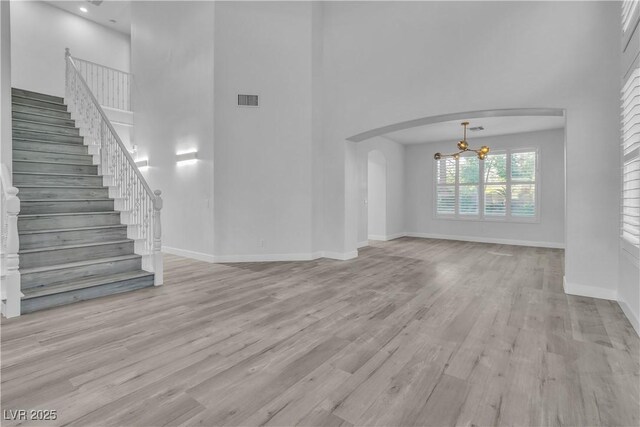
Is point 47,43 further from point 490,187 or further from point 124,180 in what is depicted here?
point 490,187

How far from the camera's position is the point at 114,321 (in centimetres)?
290

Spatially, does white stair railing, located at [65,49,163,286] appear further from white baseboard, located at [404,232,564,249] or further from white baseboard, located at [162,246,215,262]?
white baseboard, located at [404,232,564,249]

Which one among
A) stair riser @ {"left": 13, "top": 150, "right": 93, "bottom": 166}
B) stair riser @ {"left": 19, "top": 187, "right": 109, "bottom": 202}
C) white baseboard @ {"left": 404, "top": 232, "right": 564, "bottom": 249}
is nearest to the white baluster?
stair riser @ {"left": 19, "top": 187, "right": 109, "bottom": 202}

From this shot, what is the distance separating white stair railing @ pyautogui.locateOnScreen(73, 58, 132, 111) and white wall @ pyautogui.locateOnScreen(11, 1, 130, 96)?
0.55 metres

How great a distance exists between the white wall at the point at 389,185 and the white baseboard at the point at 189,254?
11.9 ft

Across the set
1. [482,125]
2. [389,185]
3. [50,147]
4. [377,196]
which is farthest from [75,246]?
[482,125]

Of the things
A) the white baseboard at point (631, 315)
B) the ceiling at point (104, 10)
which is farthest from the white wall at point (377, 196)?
the ceiling at point (104, 10)

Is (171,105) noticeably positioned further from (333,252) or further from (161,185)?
(333,252)

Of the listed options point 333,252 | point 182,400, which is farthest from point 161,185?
point 182,400

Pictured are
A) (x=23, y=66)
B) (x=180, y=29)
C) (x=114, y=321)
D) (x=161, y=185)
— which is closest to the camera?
(x=114, y=321)

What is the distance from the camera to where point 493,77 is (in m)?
4.21

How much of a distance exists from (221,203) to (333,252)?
2.26 metres

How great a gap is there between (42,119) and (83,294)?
12.4 feet

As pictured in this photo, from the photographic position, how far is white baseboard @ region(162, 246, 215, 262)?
565cm
